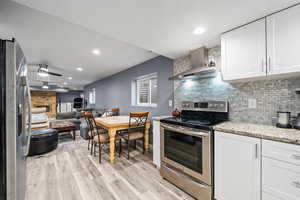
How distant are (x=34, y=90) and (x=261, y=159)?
1067 centimetres

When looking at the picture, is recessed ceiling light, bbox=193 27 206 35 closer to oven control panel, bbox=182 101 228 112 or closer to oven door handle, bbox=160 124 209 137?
oven control panel, bbox=182 101 228 112

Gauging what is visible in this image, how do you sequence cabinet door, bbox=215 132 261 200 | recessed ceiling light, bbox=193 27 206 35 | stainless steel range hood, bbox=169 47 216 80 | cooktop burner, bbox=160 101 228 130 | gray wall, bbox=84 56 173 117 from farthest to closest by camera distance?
gray wall, bbox=84 56 173 117 → stainless steel range hood, bbox=169 47 216 80 → cooktop burner, bbox=160 101 228 130 → recessed ceiling light, bbox=193 27 206 35 → cabinet door, bbox=215 132 261 200

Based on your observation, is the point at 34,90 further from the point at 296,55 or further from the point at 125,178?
the point at 296,55

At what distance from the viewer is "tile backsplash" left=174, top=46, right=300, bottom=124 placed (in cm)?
142

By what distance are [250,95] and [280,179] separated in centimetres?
104

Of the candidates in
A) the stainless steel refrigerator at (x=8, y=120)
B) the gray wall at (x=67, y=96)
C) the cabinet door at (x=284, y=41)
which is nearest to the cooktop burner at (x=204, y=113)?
the cabinet door at (x=284, y=41)

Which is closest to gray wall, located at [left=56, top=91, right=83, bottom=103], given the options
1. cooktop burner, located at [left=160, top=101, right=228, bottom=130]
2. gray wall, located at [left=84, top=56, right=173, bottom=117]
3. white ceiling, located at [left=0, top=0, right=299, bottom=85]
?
gray wall, located at [left=84, top=56, right=173, bottom=117]

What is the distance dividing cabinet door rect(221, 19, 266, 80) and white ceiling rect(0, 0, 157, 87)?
1.80 metres

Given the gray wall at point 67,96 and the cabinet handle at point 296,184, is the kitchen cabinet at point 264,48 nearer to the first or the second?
the cabinet handle at point 296,184

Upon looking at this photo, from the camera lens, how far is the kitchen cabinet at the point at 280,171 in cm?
97

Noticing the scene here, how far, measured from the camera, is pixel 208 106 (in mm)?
1992

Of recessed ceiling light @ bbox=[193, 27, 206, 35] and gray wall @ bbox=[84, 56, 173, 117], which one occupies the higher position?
recessed ceiling light @ bbox=[193, 27, 206, 35]

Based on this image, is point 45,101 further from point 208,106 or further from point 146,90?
point 208,106

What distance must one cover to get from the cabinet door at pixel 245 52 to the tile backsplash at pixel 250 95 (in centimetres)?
32
